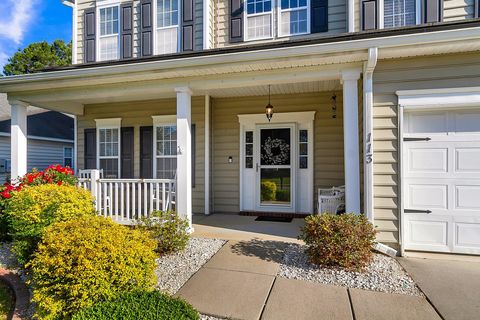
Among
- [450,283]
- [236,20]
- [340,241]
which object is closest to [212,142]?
[236,20]

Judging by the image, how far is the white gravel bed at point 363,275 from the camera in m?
2.94

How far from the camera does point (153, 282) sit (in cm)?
259

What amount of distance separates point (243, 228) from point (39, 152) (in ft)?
40.0

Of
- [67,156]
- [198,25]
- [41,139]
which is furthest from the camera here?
[67,156]

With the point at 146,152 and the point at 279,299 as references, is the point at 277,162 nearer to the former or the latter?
the point at 146,152

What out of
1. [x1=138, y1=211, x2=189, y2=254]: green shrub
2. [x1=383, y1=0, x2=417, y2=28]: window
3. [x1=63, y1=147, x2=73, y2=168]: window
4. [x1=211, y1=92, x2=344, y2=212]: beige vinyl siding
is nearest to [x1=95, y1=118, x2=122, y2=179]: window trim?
[x1=211, y1=92, x2=344, y2=212]: beige vinyl siding

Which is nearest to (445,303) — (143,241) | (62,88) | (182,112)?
(143,241)

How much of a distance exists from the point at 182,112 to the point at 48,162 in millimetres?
11606

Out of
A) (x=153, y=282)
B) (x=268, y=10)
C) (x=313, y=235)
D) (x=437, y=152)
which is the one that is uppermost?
(x=268, y=10)

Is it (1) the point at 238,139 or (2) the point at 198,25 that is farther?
(2) the point at 198,25

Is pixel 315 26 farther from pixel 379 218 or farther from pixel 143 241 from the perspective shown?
pixel 143 241

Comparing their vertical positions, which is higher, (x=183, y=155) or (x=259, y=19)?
(x=259, y=19)

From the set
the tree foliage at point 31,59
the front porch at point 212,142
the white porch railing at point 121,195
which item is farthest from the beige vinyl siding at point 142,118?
the tree foliage at point 31,59

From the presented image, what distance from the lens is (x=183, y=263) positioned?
140 inches
